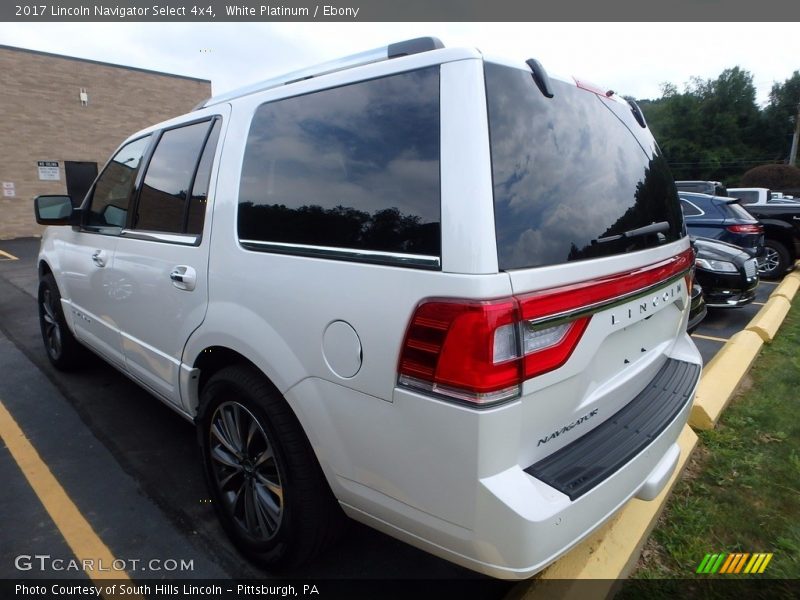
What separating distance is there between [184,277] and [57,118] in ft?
60.8

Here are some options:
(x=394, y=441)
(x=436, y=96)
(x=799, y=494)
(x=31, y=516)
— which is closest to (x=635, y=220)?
(x=436, y=96)

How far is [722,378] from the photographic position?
3848mm

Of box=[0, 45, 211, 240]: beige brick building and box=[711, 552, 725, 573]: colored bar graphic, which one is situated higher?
box=[0, 45, 211, 240]: beige brick building

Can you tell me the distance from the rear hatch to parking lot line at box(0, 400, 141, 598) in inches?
79.4

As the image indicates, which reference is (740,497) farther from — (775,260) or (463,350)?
(775,260)

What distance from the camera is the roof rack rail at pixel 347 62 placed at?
1741mm

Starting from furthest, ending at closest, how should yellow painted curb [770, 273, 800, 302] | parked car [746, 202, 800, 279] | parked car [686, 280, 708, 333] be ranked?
parked car [746, 202, 800, 279]
yellow painted curb [770, 273, 800, 302]
parked car [686, 280, 708, 333]

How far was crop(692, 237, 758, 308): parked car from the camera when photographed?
625cm

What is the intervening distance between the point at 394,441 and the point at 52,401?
11.6 feet

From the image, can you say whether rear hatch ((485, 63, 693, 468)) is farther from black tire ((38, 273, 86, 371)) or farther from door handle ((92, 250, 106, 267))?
black tire ((38, 273, 86, 371))

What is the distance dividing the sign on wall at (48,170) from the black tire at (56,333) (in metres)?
15.4

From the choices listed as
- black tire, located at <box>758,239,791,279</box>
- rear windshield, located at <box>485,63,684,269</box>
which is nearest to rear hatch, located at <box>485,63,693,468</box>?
rear windshield, located at <box>485,63,684,269</box>

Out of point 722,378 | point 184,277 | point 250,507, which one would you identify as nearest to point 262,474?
point 250,507

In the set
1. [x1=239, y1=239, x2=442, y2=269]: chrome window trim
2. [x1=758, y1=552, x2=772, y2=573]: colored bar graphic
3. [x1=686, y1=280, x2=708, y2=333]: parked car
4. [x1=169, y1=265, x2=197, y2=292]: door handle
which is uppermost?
[x1=239, y1=239, x2=442, y2=269]: chrome window trim
